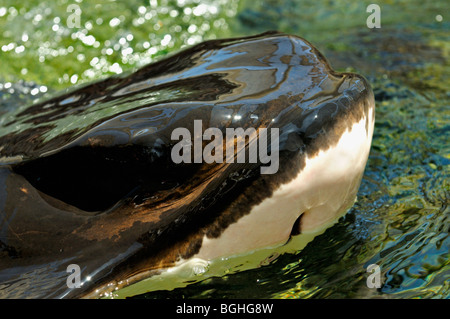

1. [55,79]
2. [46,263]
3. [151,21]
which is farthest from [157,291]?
[151,21]

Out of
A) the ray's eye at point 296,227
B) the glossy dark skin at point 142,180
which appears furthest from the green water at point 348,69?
the glossy dark skin at point 142,180

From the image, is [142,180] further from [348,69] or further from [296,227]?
[348,69]

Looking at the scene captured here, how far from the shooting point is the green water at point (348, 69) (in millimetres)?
2008

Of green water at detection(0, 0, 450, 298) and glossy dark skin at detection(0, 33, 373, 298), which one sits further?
green water at detection(0, 0, 450, 298)

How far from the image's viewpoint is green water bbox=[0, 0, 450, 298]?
6.59ft

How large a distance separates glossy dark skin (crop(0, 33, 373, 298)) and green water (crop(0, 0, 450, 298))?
0.23 meters

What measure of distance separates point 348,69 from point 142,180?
2430mm

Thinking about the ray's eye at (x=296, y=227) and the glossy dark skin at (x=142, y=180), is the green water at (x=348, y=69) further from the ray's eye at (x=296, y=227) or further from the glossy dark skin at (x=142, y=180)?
the glossy dark skin at (x=142, y=180)

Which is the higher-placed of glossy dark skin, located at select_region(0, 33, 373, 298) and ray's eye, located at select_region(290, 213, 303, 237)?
glossy dark skin, located at select_region(0, 33, 373, 298)

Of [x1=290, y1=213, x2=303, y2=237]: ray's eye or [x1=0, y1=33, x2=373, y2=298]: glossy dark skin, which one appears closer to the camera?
[x1=0, y1=33, x2=373, y2=298]: glossy dark skin

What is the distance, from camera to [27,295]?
6.15ft

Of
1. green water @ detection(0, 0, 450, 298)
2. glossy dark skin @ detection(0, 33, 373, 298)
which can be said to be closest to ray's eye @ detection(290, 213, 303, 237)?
green water @ detection(0, 0, 450, 298)

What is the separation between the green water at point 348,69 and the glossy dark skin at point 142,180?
0.76 feet

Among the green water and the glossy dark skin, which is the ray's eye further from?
the glossy dark skin
